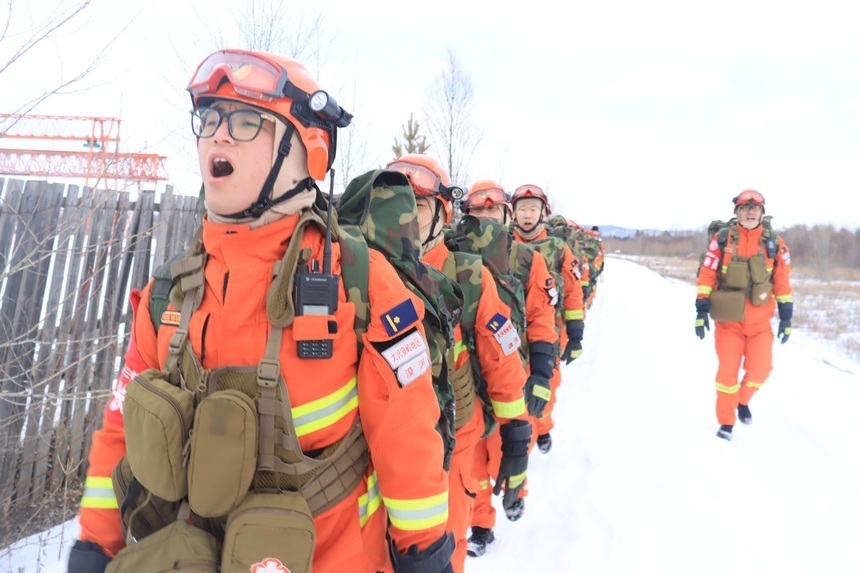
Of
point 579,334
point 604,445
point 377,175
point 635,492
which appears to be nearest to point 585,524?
point 635,492

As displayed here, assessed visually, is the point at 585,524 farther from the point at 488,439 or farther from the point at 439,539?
the point at 439,539

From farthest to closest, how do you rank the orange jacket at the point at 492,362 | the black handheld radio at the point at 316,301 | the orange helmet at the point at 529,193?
the orange helmet at the point at 529,193, the orange jacket at the point at 492,362, the black handheld radio at the point at 316,301

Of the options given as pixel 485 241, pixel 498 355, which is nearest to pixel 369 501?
pixel 498 355

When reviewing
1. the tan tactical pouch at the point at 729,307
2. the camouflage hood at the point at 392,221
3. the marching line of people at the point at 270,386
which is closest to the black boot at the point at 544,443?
the tan tactical pouch at the point at 729,307

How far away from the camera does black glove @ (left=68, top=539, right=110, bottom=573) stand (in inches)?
56.5

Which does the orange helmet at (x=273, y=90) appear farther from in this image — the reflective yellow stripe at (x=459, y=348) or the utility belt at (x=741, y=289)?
the utility belt at (x=741, y=289)

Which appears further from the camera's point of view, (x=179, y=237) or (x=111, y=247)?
(x=179, y=237)

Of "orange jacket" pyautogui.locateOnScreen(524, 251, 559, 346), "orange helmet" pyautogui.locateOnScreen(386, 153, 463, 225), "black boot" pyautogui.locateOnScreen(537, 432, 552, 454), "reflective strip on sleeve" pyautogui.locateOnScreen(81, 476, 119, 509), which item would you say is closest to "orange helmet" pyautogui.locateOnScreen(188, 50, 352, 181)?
"reflective strip on sleeve" pyautogui.locateOnScreen(81, 476, 119, 509)

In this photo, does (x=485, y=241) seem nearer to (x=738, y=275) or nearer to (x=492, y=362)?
(x=492, y=362)

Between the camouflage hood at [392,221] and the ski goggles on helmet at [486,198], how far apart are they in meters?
2.82

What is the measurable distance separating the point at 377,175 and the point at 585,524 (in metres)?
3.52

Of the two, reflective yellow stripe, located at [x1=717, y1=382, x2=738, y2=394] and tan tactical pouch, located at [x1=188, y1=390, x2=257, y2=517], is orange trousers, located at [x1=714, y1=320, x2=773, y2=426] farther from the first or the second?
tan tactical pouch, located at [x1=188, y1=390, x2=257, y2=517]

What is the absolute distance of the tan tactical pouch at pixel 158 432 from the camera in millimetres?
1333

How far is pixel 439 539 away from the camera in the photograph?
1.55 m
